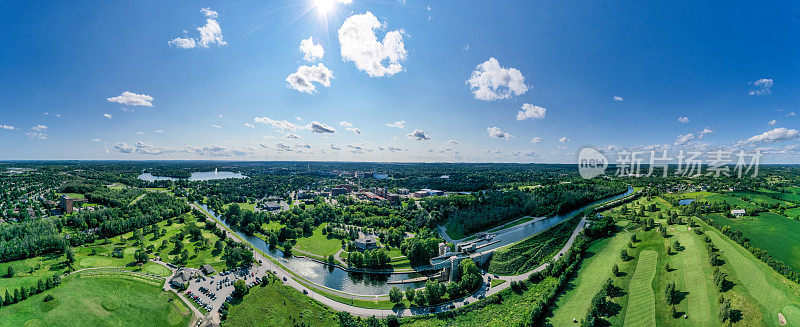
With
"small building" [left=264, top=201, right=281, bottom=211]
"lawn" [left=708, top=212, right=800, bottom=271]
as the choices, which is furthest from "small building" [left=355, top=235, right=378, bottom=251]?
"lawn" [left=708, top=212, right=800, bottom=271]

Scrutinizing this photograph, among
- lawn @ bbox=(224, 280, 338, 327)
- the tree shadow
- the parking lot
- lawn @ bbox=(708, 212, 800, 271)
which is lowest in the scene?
lawn @ bbox=(224, 280, 338, 327)

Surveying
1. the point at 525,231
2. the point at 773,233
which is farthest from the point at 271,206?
the point at 773,233

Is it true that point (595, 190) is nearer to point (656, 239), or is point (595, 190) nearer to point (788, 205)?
point (788, 205)

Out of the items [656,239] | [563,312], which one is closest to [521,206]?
[656,239]

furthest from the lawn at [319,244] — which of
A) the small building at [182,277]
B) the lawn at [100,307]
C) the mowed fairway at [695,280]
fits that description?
the mowed fairway at [695,280]

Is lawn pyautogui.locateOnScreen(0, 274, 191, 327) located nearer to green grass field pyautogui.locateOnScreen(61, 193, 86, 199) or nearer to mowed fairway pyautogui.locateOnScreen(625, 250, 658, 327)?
mowed fairway pyautogui.locateOnScreen(625, 250, 658, 327)

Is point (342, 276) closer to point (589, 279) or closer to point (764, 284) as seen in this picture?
point (589, 279)

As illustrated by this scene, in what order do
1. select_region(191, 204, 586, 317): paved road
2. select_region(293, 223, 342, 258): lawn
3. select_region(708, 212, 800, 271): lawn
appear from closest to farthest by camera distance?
1. select_region(191, 204, 586, 317): paved road
2. select_region(708, 212, 800, 271): lawn
3. select_region(293, 223, 342, 258): lawn
